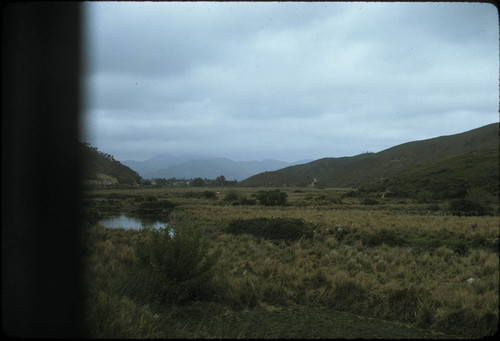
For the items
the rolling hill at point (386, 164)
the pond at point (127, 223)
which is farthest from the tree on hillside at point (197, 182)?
the pond at point (127, 223)

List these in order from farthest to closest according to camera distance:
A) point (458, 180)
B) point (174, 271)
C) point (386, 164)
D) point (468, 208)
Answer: point (386, 164), point (458, 180), point (468, 208), point (174, 271)

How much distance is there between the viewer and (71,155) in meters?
2.52

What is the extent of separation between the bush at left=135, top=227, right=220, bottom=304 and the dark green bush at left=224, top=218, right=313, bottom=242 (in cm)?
625

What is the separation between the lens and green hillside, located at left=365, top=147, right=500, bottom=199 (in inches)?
900

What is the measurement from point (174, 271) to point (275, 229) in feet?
23.9

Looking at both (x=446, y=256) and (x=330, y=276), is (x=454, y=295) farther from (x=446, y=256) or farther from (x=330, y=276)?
(x=446, y=256)

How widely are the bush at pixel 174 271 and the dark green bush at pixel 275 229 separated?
625 centimetres

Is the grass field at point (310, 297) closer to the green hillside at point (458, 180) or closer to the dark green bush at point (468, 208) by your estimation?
the dark green bush at point (468, 208)

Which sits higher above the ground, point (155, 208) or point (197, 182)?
point (197, 182)

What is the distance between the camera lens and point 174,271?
4.35 m

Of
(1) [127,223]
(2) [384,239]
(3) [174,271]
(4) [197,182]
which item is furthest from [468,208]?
(4) [197,182]

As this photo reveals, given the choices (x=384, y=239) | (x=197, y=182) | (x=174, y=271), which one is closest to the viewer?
(x=174, y=271)

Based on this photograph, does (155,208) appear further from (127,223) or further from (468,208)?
(468,208)

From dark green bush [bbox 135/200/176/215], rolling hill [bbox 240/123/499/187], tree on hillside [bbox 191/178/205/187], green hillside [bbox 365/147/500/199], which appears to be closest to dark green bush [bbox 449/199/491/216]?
green hillside [bbox 365/147/500/199]
